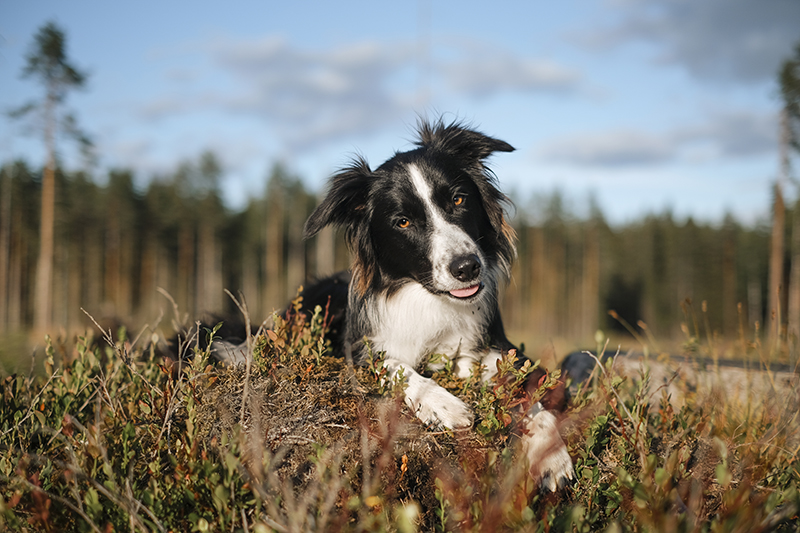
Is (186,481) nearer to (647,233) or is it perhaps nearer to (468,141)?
(468,141)

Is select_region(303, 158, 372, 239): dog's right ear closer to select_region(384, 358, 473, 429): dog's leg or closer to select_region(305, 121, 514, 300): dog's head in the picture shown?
select_region(305, 121, 514, 300): dog's head

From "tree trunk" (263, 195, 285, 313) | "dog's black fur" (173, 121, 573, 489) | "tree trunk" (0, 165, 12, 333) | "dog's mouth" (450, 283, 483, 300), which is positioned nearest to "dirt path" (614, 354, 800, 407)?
"dog's black fur" (173, 121, 573, 489)

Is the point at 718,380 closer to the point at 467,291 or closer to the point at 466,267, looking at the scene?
the point at 467,291

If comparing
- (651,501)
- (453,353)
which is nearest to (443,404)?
(453,353)

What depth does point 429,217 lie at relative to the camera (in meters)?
3.73

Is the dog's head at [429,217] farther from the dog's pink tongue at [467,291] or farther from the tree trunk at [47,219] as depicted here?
the tree trunk at [47,219]

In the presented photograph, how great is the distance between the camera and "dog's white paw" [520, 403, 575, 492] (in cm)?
273

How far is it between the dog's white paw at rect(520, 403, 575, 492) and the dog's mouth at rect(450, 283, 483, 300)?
2.97ft

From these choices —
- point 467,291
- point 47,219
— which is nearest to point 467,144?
point 467,291

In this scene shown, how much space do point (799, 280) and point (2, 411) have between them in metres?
32.2

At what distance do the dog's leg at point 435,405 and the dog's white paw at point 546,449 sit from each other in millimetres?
363

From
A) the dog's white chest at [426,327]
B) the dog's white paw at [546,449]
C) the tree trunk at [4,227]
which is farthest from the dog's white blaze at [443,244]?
the tree trunk at [4,227]

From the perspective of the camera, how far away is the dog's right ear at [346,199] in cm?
390

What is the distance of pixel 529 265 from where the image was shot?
2263 inches
